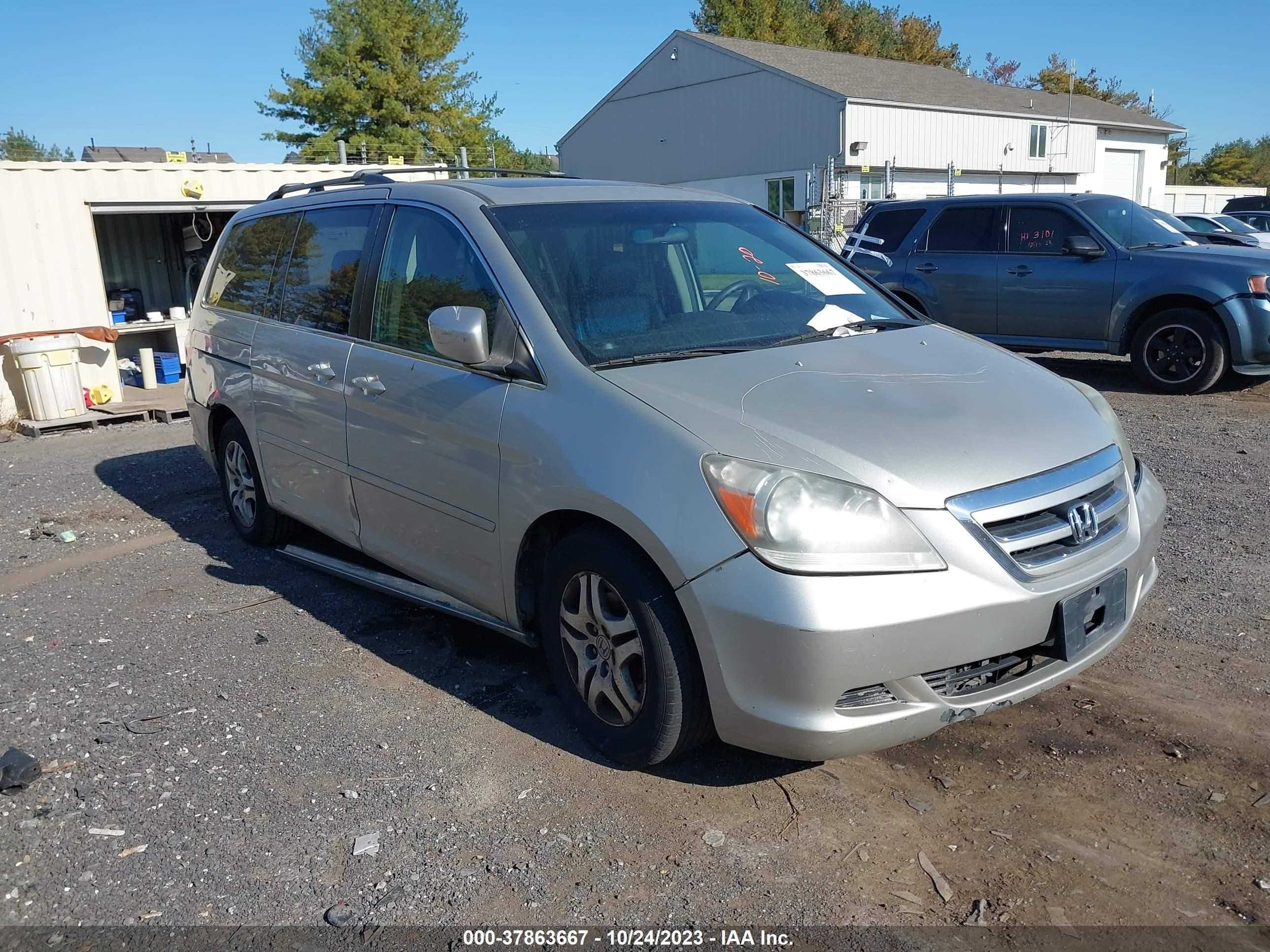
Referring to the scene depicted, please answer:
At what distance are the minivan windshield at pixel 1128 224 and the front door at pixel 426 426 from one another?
8.24 m

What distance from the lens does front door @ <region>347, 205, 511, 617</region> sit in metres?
3.71

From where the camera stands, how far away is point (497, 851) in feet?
9.84

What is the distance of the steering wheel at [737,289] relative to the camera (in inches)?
160

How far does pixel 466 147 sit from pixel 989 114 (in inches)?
805

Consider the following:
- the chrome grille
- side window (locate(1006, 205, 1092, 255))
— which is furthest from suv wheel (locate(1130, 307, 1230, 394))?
the chrome grille

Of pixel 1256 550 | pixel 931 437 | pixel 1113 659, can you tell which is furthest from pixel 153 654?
pixel 1256 550

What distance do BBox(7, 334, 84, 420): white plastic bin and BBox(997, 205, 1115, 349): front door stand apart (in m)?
9.64

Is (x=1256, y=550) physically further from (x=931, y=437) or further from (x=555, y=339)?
(x=555, y=339)

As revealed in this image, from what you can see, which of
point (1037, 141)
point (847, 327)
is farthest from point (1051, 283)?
point (1037, 141)

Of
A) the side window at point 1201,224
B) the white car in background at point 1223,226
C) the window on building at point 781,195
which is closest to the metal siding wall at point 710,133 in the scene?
the window on building at point 781,195

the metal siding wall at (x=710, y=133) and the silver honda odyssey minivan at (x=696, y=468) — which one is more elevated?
the metal siding wall at (x=710, y=133)

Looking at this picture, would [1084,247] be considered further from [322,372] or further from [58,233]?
[58,233]

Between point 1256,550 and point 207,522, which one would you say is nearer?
point 1256,550

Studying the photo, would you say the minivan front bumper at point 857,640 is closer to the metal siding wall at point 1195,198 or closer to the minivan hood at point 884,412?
the minivan hood at point 884,412
